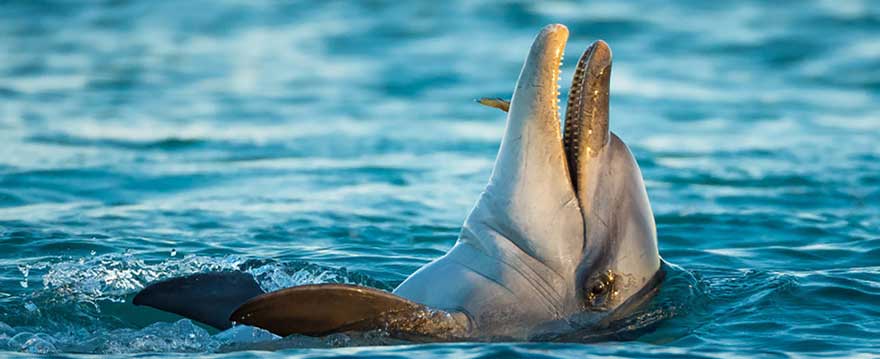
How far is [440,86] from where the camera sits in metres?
18.5

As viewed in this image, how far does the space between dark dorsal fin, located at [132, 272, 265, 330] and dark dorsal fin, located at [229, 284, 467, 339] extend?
0.74 metres

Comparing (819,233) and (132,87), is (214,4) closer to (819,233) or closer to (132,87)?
(132,87)

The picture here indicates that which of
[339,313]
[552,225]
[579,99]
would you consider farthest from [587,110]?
[339,313]

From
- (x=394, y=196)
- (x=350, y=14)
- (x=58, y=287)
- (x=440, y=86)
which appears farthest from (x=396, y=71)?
(x=58, y=287)

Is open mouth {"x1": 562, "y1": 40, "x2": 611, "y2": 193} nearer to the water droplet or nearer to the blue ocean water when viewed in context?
the blue ocean water

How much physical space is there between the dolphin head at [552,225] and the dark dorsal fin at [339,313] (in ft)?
0.47

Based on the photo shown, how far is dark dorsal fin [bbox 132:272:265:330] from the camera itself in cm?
643

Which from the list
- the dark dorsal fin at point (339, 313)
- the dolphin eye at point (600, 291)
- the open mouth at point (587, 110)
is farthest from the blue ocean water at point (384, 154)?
the open mouth at point (587, 110)

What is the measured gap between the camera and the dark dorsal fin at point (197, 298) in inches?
253

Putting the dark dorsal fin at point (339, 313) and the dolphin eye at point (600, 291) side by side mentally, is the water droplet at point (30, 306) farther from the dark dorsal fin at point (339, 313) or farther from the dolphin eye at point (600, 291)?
the dolphin eye at point (600, 291)

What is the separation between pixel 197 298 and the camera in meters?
6.46

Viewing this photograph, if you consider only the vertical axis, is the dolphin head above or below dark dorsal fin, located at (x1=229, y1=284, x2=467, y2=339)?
above

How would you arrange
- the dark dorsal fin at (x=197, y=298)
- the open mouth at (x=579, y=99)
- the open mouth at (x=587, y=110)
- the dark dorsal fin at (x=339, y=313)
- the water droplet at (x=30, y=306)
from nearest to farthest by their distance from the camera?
the dark dorsal fin at (x=339, y=313) < the open mouth at (x=579, y=99) < the open mouth at (x=587, y=110) < the dark dorsal fin at (x=197, y=298) < the water droplet at (x=30, y=306)

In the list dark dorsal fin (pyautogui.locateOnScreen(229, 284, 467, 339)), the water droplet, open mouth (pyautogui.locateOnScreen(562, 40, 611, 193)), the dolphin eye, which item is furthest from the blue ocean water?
open mouth (pyautogui.locateOnScreen(562, 40, 611, 193))
